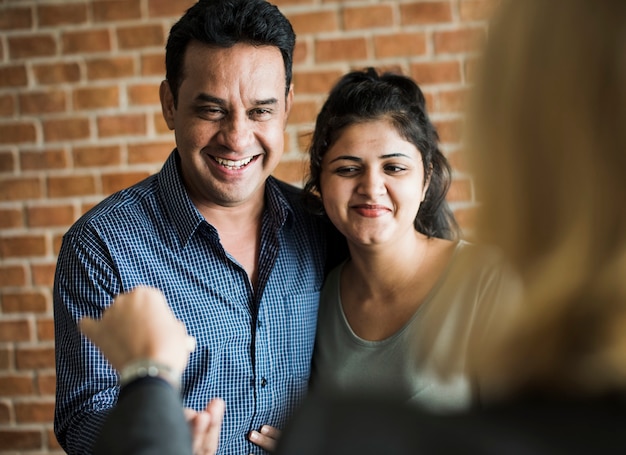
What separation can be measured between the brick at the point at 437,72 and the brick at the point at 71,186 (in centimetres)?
123

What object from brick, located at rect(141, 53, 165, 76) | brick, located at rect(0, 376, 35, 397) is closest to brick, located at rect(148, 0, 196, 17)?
brick, located at rect(141, 53, 165, 76)

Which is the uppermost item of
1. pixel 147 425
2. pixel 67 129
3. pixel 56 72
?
pixel 56 72

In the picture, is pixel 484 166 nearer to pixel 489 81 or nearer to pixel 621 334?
pixel 489 81

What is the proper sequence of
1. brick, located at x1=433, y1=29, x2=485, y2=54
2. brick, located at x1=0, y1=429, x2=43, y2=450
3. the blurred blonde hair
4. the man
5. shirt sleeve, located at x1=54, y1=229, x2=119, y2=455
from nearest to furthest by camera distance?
1. the blurred blonde hair
2. shirt sleeve, located at x1=54, y1=229, x2=119, y2=455
3. the man
4. brick, located at x1=433, y1=29, x2=485, y2=54
5. brick, located at x1=0, y1=429, x2=43, y2=450

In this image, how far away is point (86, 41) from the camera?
264cm

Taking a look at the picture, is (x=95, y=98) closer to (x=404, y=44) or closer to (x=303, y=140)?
(x=303, y=140)

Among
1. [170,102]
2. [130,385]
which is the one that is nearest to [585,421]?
[130,385]

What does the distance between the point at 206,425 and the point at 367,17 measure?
5.83 ft

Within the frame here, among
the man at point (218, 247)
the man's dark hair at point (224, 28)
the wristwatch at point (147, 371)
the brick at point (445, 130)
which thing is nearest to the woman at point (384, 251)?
the man at point (218, 247)

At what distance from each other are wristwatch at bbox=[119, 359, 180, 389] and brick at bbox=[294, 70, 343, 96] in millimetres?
1777

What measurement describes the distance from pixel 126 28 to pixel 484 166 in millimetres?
2267

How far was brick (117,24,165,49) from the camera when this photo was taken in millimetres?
2613

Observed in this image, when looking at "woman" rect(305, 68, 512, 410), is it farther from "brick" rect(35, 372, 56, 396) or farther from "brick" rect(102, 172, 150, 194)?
"brick" rect(35, 372, 56, 396)

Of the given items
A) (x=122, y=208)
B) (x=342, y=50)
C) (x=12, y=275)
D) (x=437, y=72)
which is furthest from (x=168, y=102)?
(x=12, y=275)
